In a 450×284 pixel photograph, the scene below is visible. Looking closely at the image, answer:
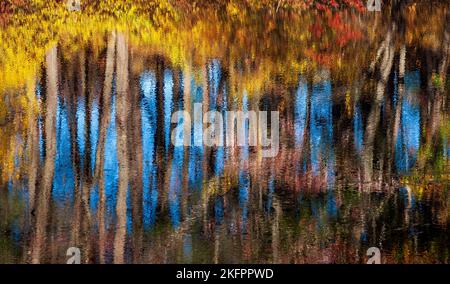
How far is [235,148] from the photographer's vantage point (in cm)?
1066

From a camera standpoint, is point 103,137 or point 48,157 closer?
point 48,157

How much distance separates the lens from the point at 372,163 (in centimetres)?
1064

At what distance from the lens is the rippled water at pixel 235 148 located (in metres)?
10.0

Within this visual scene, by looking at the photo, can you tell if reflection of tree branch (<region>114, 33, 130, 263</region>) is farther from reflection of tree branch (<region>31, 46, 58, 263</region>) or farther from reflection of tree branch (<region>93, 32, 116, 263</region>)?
reflection of tree branch (<region>31, 46, 58, 263</region>)

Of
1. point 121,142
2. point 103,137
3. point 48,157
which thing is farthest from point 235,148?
point 48,157

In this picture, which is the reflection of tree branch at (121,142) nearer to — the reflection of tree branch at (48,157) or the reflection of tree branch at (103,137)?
the reflection of tree branch at (103,137)

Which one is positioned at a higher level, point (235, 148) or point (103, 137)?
point (103, 137)

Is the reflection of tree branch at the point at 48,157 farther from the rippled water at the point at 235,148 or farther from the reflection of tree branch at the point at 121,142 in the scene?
the reflection of tree branch at the point at 121,142

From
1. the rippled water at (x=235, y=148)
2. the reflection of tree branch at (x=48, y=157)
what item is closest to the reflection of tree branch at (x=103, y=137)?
the rippled water at (x=235, y=148)

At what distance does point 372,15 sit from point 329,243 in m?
3.13

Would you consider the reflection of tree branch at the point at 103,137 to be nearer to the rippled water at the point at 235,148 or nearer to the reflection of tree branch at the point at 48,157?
the rippled water at the point at 235,148

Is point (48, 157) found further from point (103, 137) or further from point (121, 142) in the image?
point (121, 142)

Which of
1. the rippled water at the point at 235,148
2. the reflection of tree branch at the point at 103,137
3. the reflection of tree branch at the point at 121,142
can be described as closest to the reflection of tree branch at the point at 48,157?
the rippled water at the point at 235,148
